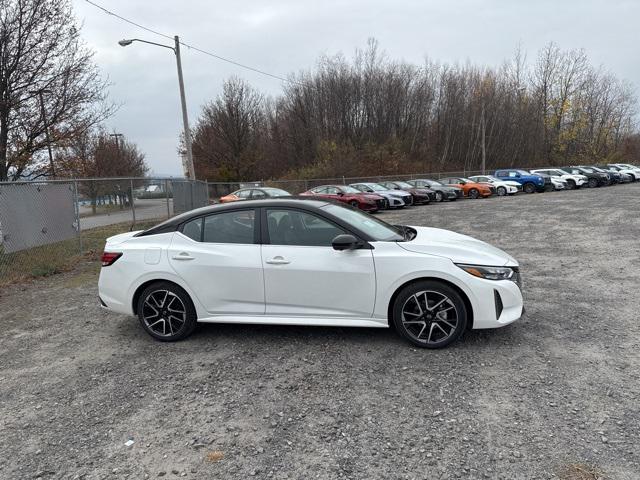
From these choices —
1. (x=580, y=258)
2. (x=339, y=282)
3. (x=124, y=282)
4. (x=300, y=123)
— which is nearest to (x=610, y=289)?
(x=580, y=258)

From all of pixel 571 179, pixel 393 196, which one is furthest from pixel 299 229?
pixel 571 179

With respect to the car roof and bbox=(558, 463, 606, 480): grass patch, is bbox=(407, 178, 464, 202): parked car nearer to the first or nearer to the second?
the car roof

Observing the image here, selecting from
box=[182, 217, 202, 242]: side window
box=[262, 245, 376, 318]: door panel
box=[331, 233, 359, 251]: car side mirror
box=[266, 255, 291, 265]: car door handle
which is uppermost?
box=[182, 217, 202, 242]: side window

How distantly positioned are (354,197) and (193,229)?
54.7ft

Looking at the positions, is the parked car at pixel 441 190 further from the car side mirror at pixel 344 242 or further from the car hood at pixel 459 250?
the car side mirror at pixel 344 242

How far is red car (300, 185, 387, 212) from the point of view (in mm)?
20812

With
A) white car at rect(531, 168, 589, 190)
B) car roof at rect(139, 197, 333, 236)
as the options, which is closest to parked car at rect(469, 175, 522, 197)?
white car at rect(531, 168, 589, 190)

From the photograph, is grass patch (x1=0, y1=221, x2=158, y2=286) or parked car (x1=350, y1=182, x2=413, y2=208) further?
parked car (x1=350, y1=182, x2=413, y2=208)

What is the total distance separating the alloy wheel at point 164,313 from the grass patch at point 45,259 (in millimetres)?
4638

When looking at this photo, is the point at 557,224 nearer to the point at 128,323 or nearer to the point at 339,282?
the point at 339,282

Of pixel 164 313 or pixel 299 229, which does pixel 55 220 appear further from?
pixel 299 229

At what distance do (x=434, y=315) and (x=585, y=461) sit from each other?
5.68 ft

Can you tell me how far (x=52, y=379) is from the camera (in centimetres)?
403

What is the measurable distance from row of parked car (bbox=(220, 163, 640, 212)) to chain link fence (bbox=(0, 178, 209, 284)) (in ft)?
20.2
